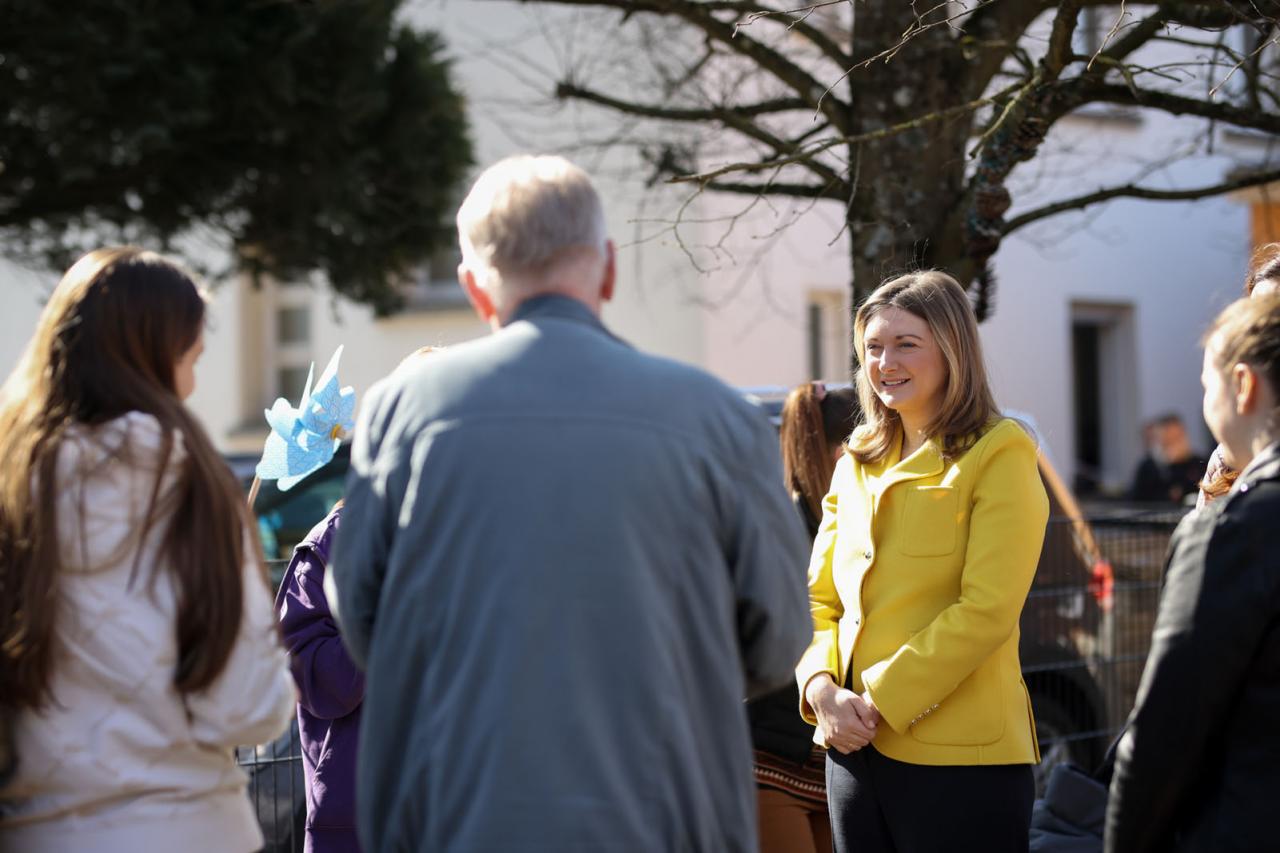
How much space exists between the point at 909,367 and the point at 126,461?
5.81 feet

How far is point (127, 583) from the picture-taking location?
212cm

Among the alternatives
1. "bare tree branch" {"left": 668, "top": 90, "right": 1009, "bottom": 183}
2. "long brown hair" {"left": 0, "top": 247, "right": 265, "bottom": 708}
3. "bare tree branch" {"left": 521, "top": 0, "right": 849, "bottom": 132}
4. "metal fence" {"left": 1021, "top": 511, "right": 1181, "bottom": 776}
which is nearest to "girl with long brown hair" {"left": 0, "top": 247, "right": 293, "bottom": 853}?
"long brown hair" {"left": 0, "top": 247, "right": 265, "bottom": 708}

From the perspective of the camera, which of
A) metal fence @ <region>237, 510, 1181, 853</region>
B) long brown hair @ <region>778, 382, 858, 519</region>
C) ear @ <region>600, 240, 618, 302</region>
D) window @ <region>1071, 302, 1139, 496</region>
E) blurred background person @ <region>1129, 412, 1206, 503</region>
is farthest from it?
window @ <region>1071, 302, 1139, 496</region>

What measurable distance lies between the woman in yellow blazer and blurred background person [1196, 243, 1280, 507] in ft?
1.25

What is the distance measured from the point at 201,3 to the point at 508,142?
450 centimetres

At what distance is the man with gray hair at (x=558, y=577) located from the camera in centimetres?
195

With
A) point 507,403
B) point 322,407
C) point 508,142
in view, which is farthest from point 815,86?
point 508,142

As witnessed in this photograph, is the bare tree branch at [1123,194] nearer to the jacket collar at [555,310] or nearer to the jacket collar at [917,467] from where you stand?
Answer: the jacket collar at [917,467]

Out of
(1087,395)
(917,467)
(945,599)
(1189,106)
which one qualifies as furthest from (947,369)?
(1087,395)

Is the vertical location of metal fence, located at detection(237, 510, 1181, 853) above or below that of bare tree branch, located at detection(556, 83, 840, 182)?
below

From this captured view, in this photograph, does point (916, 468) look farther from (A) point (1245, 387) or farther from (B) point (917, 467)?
(A) point (1245, 387)

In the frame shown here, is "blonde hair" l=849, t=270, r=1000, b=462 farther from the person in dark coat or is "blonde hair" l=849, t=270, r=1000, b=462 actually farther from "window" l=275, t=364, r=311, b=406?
"window" l=275, t=364, r=311, b=406

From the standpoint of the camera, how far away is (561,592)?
1.96 meters

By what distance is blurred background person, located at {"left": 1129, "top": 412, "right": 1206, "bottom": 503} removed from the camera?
10.5 meters
